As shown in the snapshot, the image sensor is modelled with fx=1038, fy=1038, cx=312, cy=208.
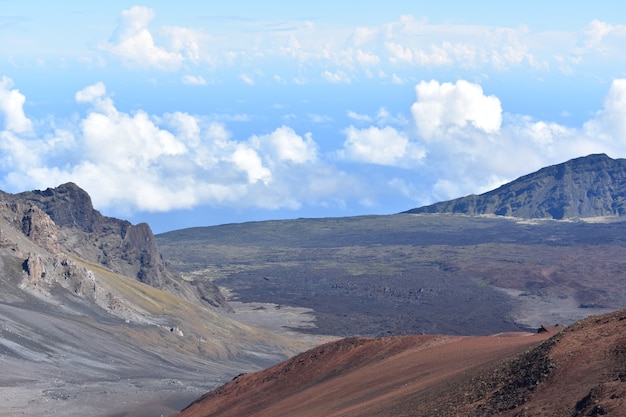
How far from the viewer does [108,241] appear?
14250 cm

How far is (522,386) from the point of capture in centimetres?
2962

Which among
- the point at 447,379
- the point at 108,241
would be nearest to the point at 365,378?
the point at 447,379

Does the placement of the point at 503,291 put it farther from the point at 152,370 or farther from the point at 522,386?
the point at 522,386

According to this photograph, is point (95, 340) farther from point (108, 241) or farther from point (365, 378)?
point (108, 241)

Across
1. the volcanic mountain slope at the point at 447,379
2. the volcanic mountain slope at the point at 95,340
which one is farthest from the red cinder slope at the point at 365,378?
the volcanic mountain slope at the point at 95,340

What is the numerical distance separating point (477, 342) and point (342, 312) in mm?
108047

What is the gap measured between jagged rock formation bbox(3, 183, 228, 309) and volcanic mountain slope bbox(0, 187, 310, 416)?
19.1 meters

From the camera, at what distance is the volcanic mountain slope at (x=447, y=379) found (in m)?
27.6

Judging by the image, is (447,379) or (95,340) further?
(95,340)

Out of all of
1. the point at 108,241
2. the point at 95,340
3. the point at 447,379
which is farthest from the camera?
the point at 108,241

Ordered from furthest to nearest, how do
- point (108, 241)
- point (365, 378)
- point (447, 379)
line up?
point (108, 241) < point (365, 378) < point (447, 379)

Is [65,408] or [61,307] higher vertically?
[61,307]

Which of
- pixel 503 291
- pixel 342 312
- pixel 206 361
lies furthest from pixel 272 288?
pixel 206 361

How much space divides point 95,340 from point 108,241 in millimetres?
58182
